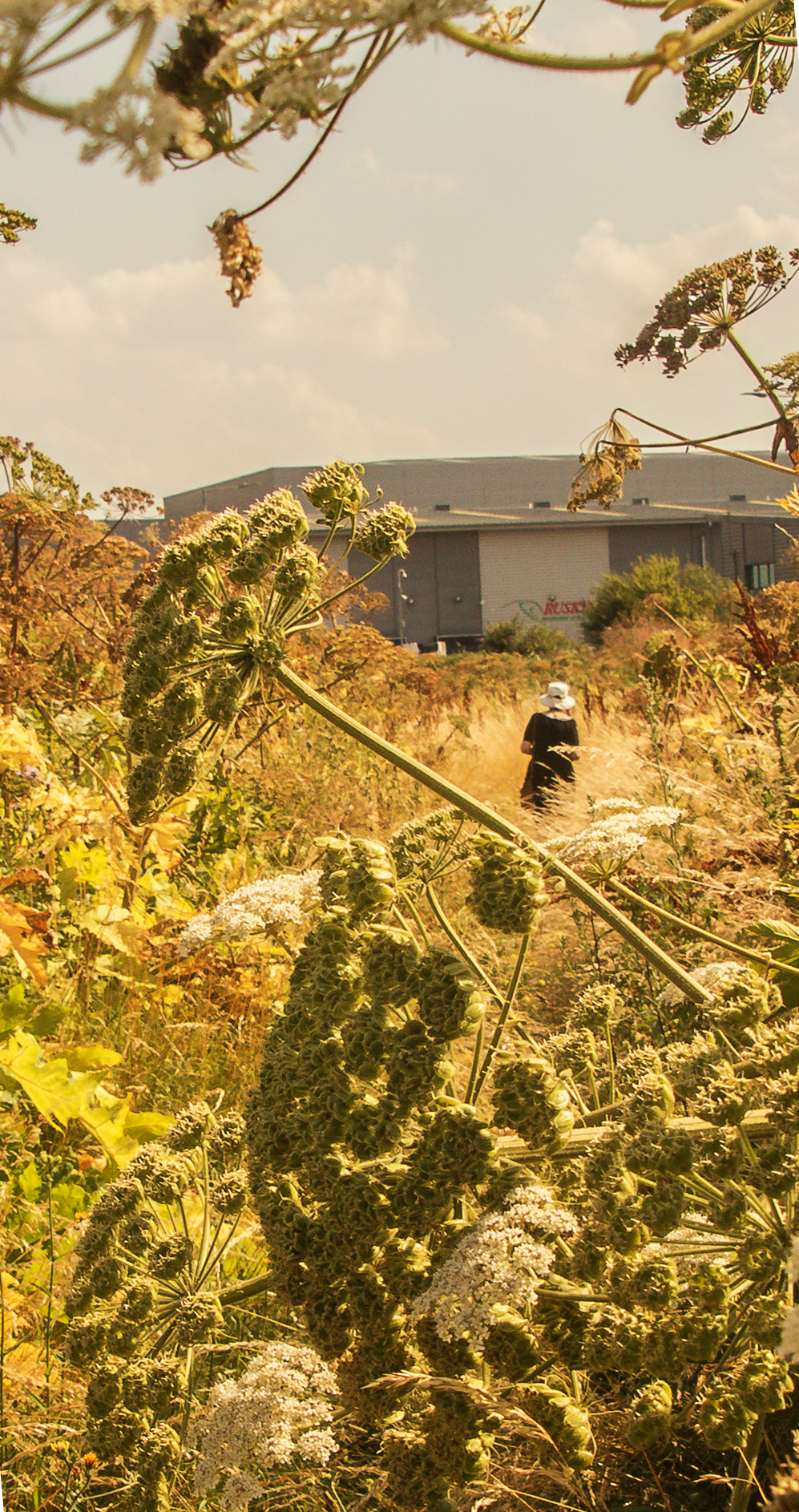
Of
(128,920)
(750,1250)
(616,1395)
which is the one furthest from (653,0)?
(128,920)

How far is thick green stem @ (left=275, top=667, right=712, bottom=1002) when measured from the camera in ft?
4.50

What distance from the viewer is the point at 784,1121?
1208 mm

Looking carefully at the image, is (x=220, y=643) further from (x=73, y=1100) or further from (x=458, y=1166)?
(x=73, y=1100)

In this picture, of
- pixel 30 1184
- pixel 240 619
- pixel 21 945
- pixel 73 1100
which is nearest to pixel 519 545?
pixel 21 945

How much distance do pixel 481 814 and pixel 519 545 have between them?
5386 centimetres

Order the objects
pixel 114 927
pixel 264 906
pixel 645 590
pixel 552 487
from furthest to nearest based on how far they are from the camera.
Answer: pixel 552 487, pixel 645 590, pixel 114 927, pixel 264 906

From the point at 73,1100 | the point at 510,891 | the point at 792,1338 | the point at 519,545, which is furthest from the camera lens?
the point at 519,545

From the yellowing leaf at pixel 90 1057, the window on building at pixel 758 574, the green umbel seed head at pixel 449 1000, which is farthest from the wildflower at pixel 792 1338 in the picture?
the window on building at pixel 758 574

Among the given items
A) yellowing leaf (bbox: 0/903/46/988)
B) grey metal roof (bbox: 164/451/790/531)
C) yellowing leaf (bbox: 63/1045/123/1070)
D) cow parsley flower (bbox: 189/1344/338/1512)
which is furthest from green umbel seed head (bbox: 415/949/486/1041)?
grey metal roof (bbox: 164/451/790/531)

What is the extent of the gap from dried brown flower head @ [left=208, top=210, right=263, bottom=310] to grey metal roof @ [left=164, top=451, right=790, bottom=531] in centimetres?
5403

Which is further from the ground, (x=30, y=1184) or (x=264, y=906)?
(x=264, y=906)

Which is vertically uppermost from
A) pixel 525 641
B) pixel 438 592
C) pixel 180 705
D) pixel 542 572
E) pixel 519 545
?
pixel 519 545

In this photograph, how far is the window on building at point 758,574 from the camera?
157 feet

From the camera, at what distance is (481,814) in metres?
1.37
